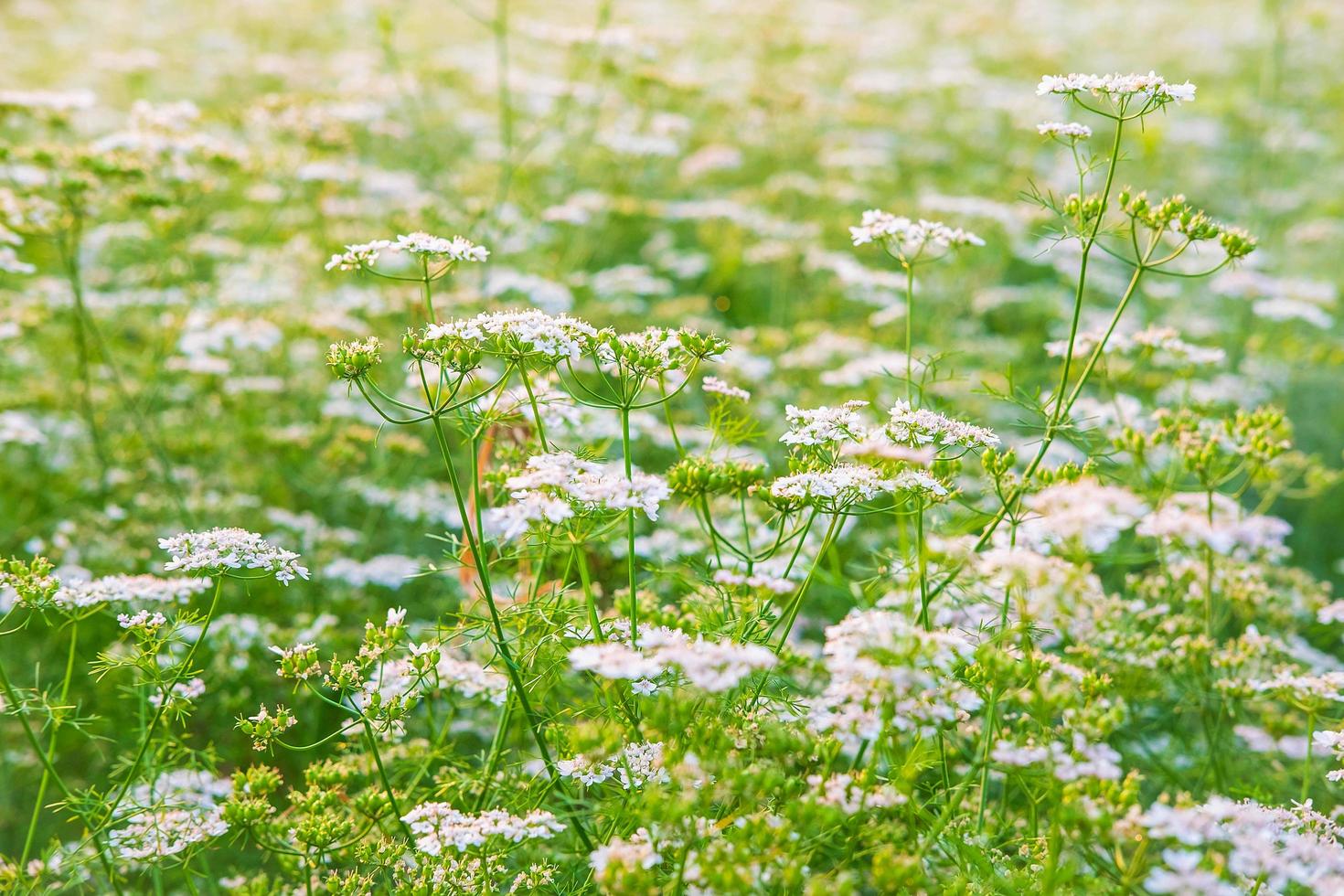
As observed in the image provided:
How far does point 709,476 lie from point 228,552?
1.43 m

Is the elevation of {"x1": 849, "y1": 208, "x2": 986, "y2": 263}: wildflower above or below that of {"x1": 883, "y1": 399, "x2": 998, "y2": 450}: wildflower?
above

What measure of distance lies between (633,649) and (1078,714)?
113cm

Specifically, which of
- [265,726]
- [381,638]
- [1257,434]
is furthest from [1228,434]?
[265,726]

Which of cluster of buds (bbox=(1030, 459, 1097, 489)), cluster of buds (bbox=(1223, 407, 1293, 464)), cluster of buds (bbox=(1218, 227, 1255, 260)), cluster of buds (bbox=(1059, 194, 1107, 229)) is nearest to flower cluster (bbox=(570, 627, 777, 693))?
cluster of buds (bbox=(1030, 459, 1097, 489))

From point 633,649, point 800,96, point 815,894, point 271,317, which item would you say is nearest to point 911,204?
point 800,96

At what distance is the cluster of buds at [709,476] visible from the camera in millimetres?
3188

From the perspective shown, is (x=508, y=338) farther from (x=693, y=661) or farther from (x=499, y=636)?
(x=693, y=661)

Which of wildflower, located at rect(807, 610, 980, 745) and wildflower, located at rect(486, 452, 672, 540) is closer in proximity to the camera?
wildflower, located at rect(807, 610, 980, 745)

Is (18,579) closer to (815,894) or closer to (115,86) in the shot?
(815,894)

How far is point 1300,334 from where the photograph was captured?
29.0 feet

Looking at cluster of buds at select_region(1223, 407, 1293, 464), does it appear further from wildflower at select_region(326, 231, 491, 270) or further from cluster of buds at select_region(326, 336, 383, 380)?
cluster of buds at select_region(326, 336, 383, 380)

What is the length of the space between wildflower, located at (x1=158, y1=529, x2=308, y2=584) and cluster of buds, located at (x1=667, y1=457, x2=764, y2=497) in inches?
44.5

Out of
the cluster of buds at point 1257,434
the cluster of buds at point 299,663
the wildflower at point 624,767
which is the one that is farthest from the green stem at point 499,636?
the cluster of buds at point 1257,434

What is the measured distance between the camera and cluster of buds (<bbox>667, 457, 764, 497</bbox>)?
3188mm
